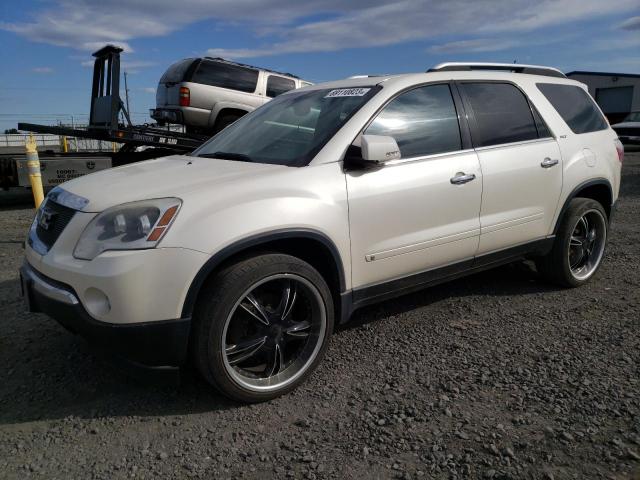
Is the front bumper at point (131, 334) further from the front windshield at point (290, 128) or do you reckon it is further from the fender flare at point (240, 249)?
the front windshield at point (290, 128)

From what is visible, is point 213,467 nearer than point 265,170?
Yes

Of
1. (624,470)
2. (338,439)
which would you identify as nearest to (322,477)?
(338,439)

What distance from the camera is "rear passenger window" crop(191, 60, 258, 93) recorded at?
36.0 ft

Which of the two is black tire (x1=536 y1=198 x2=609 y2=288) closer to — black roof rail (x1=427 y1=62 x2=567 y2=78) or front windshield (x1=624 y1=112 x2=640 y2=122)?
black roof rail (x1=427 y1=62 x2=567 y2=78)

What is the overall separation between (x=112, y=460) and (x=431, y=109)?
2819mm

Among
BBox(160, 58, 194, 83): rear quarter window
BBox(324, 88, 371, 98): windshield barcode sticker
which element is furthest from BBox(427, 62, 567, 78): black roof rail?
BBox(160, 58, 194, 83): rear quarter window

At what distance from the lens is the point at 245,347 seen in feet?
9.37

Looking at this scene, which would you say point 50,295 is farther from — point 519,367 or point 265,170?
point 519,367

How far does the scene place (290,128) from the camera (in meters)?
3.63

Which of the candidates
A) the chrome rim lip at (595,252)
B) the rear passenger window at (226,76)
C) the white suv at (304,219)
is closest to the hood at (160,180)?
the white suv at (304,219)

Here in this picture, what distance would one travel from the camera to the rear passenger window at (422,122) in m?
3.39

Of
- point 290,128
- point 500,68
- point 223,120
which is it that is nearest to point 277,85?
point 223,120

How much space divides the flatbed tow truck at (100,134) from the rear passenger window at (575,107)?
21.2 feet

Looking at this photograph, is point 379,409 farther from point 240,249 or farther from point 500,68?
point 500,68
